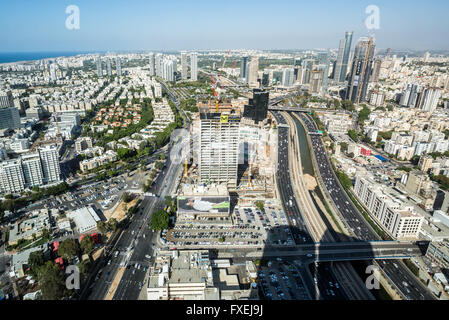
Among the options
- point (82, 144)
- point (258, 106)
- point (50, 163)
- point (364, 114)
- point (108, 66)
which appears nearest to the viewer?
point (50, 163)

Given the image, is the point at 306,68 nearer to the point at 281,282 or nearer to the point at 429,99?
the point at 429,99

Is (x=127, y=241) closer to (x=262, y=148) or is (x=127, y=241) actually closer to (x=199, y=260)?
(x=199, y=260)

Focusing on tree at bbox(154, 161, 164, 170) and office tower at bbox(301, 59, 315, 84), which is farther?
office tower at bbox(301, 59, 315, 84)

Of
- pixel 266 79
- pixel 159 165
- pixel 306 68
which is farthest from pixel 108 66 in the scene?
pixel 159 165

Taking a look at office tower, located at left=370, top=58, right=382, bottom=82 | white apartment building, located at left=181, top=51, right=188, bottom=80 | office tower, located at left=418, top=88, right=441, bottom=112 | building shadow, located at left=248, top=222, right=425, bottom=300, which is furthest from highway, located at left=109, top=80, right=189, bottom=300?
office tower, located at left=370, top=58, right=382, bottom=82

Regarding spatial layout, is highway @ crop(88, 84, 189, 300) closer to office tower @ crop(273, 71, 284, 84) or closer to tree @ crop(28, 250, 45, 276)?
tree @ crop(28, 250, 45, 276)

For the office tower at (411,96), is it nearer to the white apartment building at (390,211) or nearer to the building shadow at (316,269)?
the white apartment building at (390,211)
